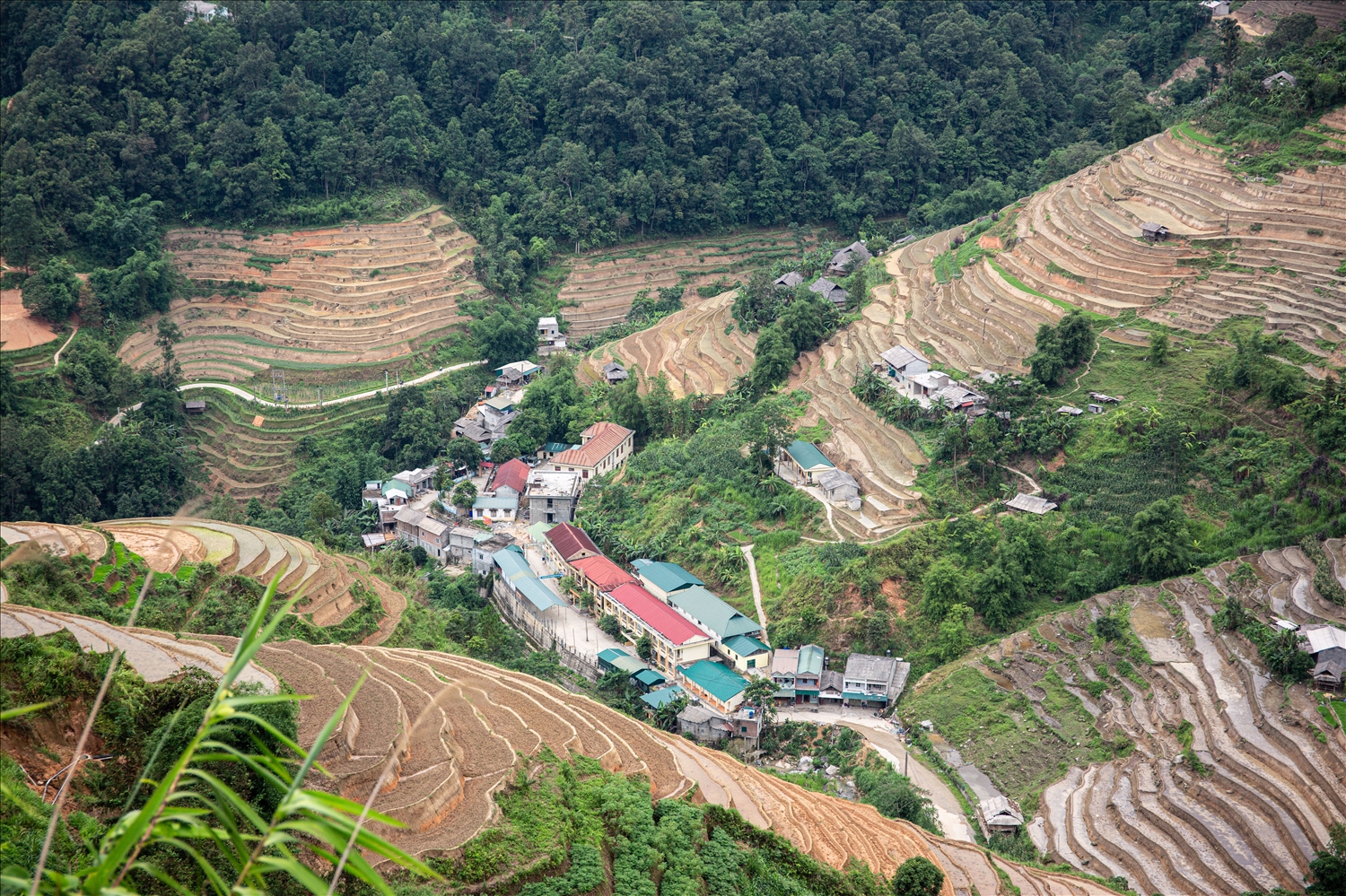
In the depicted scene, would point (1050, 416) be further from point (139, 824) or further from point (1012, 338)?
point (139, 824)

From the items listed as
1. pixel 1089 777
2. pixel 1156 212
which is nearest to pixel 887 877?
pixel 1089 777

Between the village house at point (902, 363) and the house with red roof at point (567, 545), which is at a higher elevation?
the village house at point (902, 363)

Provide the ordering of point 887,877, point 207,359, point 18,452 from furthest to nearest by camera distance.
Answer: point 207,359
point 18,452
point 887,877

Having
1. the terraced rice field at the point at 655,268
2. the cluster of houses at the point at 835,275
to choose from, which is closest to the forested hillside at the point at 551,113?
the terraced rice field at the point at 655,268

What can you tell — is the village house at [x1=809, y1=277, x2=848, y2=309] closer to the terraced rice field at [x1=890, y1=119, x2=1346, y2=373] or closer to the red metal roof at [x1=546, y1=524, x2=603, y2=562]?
the terraced rice field at [x1=890, y1=119, x2=1346, y2=373]

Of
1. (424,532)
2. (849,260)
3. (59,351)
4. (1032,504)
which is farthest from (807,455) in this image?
(59,351)

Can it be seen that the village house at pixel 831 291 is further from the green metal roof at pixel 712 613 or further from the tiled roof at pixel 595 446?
the green metal roof at pixel 712 613

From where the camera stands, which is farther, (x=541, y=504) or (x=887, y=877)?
(x=541, y=504)
